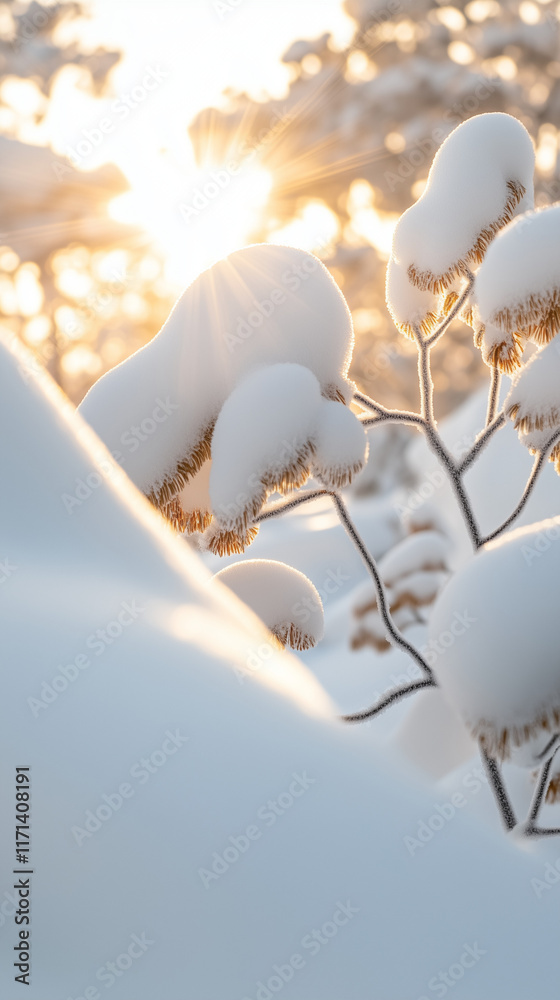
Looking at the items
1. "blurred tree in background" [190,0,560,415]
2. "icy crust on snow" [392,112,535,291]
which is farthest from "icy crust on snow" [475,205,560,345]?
"blurred tree in background" [190,0,560,415]

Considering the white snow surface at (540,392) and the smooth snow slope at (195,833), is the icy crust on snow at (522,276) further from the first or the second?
the smooth snow slope at (195,833)

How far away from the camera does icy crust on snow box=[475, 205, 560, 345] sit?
1200mm

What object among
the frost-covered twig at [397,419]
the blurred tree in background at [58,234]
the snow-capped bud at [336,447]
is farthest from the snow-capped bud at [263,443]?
the blurred tree in background at [58,234]

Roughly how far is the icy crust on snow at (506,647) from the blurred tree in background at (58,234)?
19.4 ft

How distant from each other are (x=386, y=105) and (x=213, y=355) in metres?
9.91

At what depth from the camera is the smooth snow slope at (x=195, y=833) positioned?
81 centimetres

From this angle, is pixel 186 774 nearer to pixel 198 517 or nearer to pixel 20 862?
pixel 20 862

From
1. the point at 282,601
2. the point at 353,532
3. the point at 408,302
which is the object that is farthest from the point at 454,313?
the point at 282,601

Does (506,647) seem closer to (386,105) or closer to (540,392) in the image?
(540,392)

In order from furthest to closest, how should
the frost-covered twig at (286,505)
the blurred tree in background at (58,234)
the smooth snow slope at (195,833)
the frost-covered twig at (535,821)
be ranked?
the blurred tree in background at (58,234) → the frost-covered twig at (286,505) → the frost-covered twig at (535,821) → the smooth snow slope at (195,833)

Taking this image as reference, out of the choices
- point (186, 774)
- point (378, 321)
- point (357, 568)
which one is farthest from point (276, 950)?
point (378, 321)

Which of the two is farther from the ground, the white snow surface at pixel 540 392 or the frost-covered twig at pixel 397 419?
the white snow surface at pixel 540 392

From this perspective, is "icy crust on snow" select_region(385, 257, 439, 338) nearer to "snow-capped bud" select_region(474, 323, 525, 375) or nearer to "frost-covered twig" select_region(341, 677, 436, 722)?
"snow-capped bud" select_region(474, 323, 525, 375)

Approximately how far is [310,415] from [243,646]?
404 millimetres
